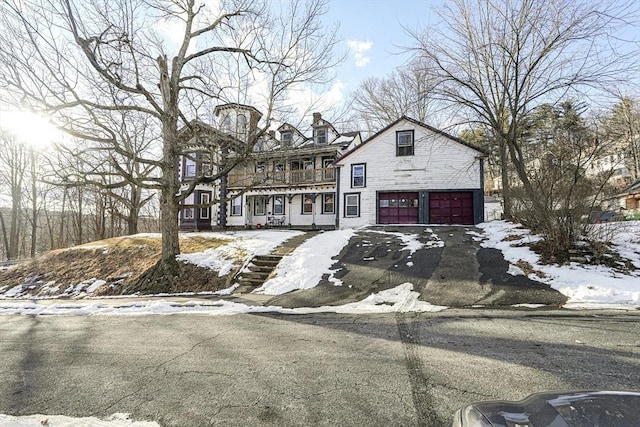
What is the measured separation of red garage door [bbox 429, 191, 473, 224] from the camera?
1820cm

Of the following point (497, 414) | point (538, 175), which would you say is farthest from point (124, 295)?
point (538, 175)

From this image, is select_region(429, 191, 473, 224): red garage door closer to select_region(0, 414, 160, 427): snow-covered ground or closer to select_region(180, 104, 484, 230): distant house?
select_region(180, 104, 484, 230): distant house

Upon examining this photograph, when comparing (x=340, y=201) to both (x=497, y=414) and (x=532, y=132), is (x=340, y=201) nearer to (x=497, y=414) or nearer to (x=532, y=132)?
(x=532, y=132)

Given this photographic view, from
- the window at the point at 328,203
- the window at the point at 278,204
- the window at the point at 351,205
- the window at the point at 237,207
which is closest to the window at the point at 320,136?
the window at the point at 328,203

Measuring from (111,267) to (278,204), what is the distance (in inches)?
500

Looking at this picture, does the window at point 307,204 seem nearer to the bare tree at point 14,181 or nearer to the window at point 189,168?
the window at point 189,168

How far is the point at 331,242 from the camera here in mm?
13344

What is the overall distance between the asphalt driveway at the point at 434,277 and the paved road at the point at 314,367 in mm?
1423

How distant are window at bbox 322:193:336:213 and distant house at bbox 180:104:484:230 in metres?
0.07

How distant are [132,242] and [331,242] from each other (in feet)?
37.7

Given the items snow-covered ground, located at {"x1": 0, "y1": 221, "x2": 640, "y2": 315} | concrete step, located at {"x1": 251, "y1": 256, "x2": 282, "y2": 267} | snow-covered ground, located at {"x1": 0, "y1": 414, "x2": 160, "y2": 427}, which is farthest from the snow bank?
snow-covered ground, located at {"x1": 0, "y1": 414, "x2": 160, "y2": 427}

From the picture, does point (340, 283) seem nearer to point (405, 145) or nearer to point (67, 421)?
point (67, 421)

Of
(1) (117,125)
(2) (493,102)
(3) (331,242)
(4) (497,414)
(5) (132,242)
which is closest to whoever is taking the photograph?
(4) (497,414)

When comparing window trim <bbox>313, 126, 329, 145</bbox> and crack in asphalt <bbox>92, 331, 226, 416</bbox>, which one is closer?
crack in asphalt <bbox>92, 331, 226, 416</bbox>
